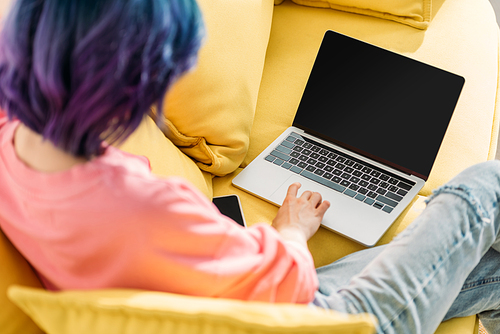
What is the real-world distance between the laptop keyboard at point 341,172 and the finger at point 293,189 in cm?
9

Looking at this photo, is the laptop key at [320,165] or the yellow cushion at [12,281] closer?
the yellow cushion at [12,281]

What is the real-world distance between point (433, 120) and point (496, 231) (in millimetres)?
321

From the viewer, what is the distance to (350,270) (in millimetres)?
945

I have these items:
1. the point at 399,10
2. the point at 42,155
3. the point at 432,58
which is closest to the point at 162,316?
the point at 42,155

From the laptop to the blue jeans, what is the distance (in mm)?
194

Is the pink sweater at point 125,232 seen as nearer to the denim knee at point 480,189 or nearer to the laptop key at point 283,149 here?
the denim knee at point 480,189

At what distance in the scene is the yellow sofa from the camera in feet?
1.81

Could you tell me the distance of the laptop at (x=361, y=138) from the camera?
1095 millimetres

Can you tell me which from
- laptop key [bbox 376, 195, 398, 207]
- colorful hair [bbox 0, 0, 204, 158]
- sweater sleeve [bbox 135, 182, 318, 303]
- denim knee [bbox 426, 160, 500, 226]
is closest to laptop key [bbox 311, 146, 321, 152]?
laptop key [bbox 376, 195, 398, 207]

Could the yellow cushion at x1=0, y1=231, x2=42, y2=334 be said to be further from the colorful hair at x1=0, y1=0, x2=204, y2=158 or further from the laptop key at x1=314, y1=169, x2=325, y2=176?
the laptop key at x1=314, y1=169, x2=325, y2=176

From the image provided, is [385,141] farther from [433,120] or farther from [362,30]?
[362,30]

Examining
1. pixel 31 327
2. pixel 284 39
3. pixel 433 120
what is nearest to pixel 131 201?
pixel 31 327

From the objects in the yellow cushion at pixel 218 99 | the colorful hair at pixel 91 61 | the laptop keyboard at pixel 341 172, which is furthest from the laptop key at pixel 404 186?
the colorful hair at pixel 91 61

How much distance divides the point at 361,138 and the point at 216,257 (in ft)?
2.21
